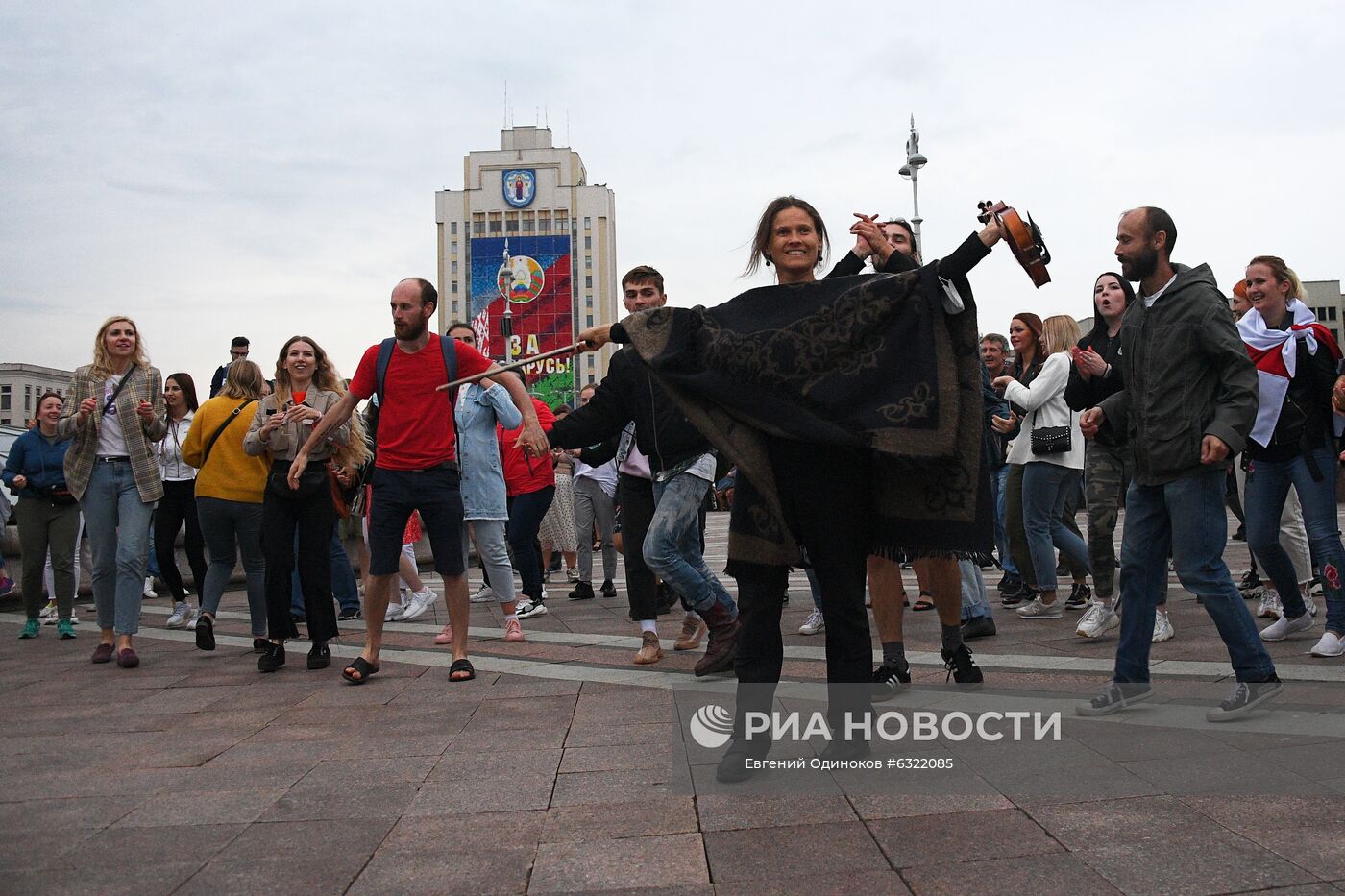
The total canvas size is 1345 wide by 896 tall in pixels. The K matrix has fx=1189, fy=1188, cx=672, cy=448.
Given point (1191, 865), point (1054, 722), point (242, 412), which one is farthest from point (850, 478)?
point (242, 412)

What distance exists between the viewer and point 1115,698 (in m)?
4.35

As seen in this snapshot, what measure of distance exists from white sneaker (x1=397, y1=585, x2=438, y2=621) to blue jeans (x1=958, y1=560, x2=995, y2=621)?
4491mm

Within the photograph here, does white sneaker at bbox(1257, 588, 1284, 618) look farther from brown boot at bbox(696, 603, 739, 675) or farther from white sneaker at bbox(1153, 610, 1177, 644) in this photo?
brown boot at bbox(696, 603, 739, 675)

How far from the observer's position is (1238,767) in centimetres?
349

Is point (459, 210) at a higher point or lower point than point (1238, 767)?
higher

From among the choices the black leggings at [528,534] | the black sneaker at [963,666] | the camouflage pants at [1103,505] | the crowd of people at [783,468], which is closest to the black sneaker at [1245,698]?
the crowd of people at [783,468]

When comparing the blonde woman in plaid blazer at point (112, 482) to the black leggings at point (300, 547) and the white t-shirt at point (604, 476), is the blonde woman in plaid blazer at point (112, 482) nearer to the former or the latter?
the black leggings at point (300, 547)

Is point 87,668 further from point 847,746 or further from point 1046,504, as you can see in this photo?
point 1046,504

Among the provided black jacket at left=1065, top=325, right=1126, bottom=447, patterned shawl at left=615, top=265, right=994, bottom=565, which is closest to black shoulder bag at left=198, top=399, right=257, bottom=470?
patterned shawl at left=615, top=265, right=994, bottom=565

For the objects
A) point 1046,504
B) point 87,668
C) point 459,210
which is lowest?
point 87,668

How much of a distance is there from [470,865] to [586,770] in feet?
3.08

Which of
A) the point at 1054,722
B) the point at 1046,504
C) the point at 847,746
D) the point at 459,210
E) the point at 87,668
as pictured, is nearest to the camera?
the point at 847,746

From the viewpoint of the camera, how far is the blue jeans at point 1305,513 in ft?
18.4

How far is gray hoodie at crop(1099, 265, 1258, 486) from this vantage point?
14.1ft
